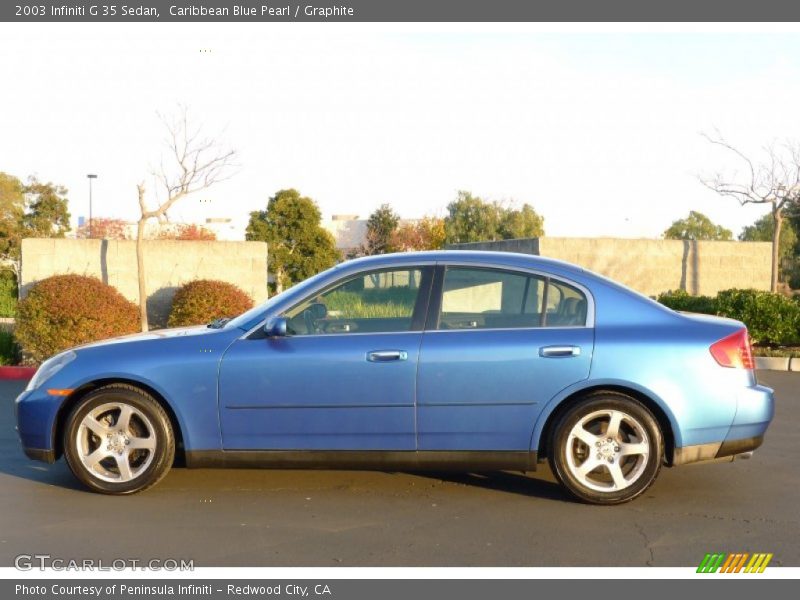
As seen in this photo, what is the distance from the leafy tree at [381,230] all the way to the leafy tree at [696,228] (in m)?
21.2

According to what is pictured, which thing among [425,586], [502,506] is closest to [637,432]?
[502,506]

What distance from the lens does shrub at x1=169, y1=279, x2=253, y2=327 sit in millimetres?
13258

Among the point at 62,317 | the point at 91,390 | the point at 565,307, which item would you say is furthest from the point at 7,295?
A: the point at 565,307

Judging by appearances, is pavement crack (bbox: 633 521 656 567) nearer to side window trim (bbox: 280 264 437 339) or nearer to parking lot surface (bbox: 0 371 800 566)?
parking lot surface (bbox: 0 371 800 566)

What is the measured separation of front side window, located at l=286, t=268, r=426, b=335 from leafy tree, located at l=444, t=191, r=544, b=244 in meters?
38.5

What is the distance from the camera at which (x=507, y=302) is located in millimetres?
5961

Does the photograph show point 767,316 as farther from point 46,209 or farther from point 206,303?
point 46,209

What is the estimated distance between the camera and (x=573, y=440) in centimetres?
568

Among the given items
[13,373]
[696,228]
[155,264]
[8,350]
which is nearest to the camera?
[13,373]

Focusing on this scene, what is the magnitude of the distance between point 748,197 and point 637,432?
15.0m

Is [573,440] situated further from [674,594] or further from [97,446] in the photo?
[97,446]

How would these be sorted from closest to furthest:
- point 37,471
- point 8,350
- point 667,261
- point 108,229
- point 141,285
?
point 37,471
point 8,350
point 141,285
point 667,261
point 108,229

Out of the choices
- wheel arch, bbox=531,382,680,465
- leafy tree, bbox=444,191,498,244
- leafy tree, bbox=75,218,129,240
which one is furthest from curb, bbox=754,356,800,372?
leafy tree, bbox=444,191,498,244

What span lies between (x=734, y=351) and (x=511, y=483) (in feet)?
5.93
